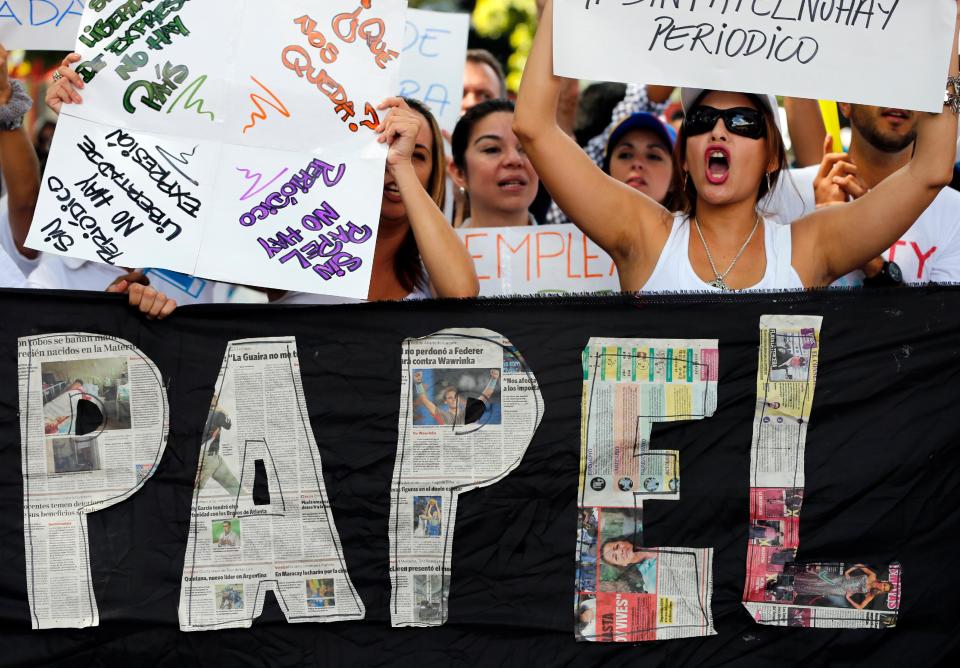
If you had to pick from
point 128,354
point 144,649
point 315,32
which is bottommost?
point 144,649

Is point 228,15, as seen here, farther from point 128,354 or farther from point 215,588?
point 215,588

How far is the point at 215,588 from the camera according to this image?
301 cm

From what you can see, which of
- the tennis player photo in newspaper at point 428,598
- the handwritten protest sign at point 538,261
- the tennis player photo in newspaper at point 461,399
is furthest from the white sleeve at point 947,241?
the tennis player photo in newspaper at point 428,598

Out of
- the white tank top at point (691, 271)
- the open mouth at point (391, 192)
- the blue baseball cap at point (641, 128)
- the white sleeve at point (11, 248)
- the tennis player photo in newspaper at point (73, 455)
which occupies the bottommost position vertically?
the tennis player photo in newspaper at point (73, 455)

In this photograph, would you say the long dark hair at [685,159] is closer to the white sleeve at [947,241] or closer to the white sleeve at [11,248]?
the white sleeve at [947,241]

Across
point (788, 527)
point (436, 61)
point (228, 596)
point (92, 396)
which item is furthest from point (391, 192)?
point (436, 61)

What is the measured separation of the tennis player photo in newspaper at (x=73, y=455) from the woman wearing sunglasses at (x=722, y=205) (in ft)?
4.53

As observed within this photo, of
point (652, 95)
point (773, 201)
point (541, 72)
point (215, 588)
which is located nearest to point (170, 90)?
point (541, 72)

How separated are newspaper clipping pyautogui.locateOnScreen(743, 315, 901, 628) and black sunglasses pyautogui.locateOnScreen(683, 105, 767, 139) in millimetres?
549

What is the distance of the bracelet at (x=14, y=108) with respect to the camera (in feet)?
11.6

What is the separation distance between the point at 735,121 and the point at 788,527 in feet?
3.61

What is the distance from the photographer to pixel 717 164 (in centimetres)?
325

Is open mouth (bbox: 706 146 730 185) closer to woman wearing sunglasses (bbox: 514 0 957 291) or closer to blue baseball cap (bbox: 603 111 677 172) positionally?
woman wearing sunglasses (bbox: 514 0 957 291)

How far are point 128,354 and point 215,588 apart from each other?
0.65 metres
